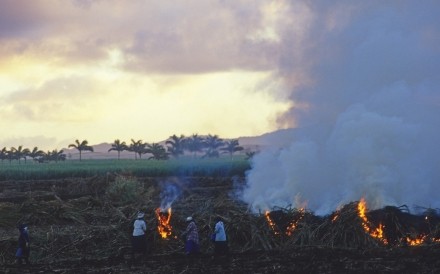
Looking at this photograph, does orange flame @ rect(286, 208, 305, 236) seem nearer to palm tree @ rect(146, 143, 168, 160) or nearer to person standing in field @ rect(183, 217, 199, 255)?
person standing in field @ rect(183, 217, 199, 255)

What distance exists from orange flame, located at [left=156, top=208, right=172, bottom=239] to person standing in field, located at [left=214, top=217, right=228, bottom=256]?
3.29 m

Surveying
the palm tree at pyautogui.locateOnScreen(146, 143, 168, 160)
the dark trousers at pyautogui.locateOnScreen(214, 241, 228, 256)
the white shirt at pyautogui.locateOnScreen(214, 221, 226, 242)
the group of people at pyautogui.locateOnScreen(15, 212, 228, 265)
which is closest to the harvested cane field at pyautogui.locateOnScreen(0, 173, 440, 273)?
the dark trousers at pyautogui.locateOnScreen(214, 241, 228, 256)

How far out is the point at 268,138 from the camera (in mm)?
35031

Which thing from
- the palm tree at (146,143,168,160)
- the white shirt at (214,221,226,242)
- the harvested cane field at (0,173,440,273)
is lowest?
the harvested cane field at (0,173,440,273)

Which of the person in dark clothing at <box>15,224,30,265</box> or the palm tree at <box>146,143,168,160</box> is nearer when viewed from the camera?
the person in dark clothing at <box>15,224,30,265</box>

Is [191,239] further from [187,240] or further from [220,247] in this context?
[220,247]

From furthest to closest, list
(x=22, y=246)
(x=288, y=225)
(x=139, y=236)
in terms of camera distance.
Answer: (x=288, y=225) → (x=139, y=236) → (x=22, y=246)

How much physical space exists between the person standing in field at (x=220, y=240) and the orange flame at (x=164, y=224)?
3.29m

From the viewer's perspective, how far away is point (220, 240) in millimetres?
20438

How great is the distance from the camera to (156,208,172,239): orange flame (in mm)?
23391

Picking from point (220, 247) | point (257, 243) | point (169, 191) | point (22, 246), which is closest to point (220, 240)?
point (220, 247)

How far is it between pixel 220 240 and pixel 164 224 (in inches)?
156

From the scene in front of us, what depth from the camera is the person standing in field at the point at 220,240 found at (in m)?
20.3

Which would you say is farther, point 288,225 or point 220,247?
point 288,225
